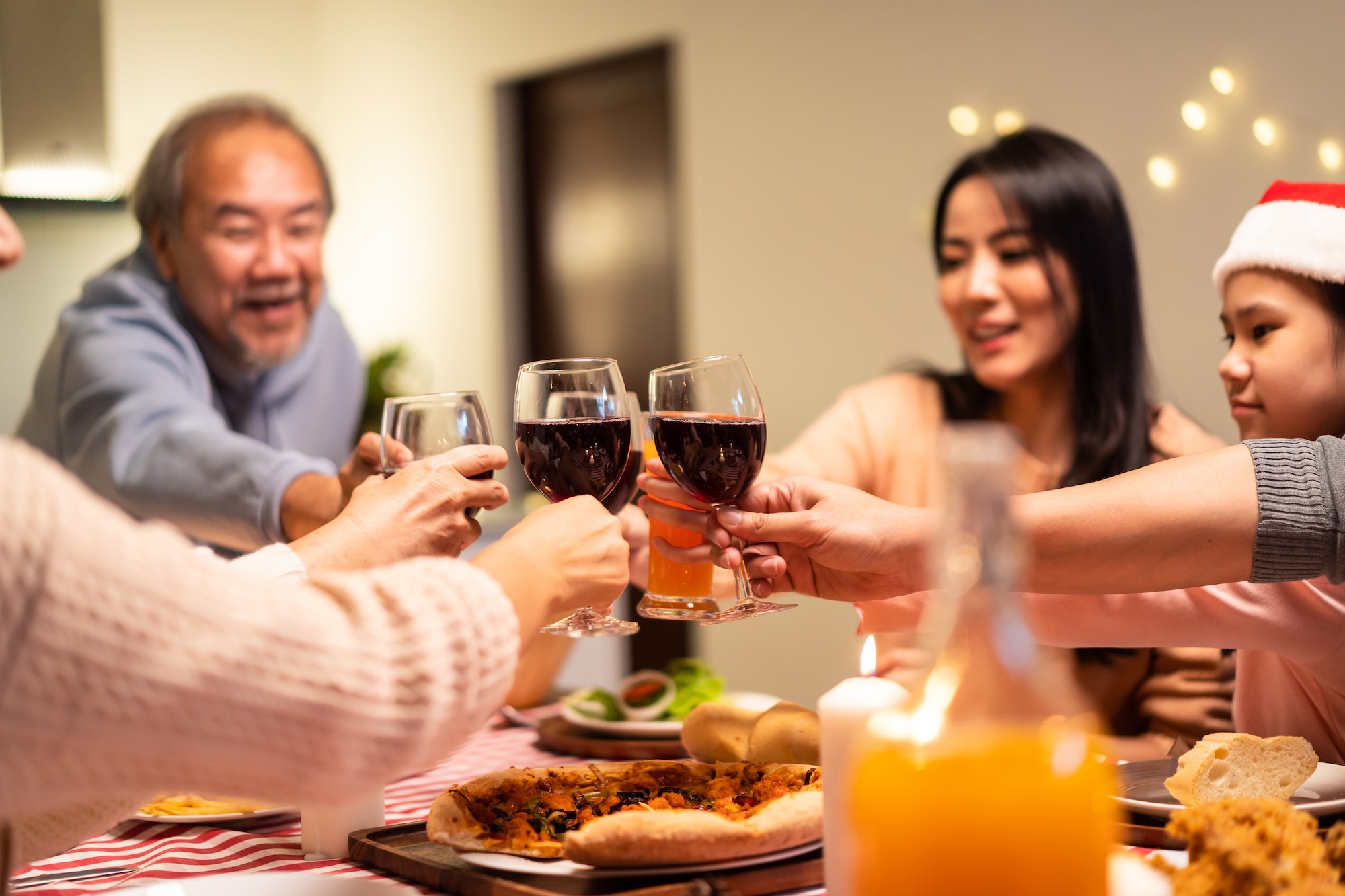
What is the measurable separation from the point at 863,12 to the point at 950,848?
3.45 m

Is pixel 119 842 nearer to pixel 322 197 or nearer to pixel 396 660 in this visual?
Answer: pixel 396 660

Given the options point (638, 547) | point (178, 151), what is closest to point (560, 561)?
point (638, 547)

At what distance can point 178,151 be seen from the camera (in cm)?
246

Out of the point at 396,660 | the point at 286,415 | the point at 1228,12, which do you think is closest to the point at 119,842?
the point at 396,660

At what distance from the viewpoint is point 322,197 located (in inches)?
102

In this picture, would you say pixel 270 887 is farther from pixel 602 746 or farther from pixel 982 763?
pixel 602 746

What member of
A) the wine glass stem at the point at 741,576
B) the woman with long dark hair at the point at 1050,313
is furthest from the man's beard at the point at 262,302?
the wine glass stem at the point at 741,576

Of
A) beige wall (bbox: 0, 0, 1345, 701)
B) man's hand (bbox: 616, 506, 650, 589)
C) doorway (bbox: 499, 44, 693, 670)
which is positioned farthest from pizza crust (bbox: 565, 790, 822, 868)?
doorway (bbox: 499, 44, 693, 670)

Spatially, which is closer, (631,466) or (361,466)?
(631,466)

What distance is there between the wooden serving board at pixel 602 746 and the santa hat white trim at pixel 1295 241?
99 cm

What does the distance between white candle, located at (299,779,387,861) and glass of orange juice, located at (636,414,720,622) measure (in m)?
0.36

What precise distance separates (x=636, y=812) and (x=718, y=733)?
0.38m

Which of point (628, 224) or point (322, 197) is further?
point (628, 224)

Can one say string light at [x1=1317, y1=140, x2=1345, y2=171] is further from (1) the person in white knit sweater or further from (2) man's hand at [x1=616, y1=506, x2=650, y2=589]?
(1) the person in white knit sweater
